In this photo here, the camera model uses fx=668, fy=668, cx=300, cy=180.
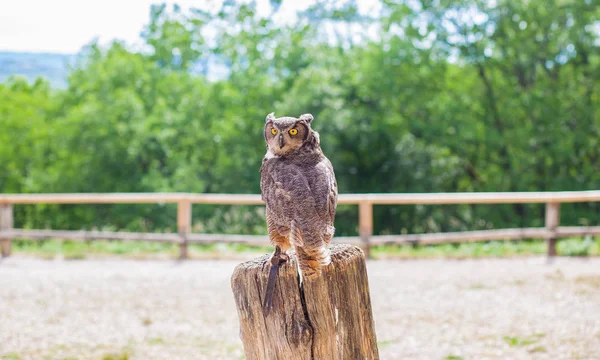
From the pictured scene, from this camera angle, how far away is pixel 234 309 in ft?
20.2

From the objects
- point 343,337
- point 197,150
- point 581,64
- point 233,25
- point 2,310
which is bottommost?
point 2,310

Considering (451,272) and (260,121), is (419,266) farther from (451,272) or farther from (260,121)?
(260,121)

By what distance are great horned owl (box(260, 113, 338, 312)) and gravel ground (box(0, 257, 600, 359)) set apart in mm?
2318

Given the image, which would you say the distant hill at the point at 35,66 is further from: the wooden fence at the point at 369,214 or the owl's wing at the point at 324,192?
the owl's wing at the point at 324,192

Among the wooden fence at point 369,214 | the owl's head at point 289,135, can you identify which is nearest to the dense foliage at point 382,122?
the wooden fence at point 369,214

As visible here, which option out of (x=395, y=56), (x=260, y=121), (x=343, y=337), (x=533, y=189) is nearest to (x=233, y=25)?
(x=260, y=121)

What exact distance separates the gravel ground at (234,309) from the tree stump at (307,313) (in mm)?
2116

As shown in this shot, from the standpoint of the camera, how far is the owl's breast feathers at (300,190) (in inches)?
106

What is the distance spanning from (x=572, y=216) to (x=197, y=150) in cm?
716

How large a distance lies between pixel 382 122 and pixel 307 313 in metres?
9.52

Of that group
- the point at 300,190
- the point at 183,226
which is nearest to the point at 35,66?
the point at 183,226

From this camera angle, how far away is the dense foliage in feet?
38.8

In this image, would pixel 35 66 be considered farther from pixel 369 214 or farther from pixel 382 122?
pixel 369 214

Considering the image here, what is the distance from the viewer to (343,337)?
2727 mm
